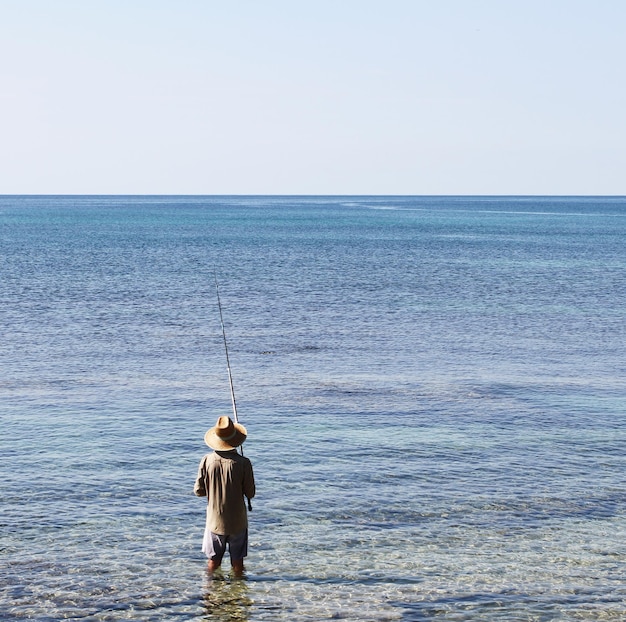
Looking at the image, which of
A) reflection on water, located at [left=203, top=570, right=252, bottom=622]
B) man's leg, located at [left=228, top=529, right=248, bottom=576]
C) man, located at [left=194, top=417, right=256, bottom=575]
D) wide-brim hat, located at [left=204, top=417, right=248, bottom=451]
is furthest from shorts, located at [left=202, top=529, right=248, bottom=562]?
wide-brim hat, located at [left=204, top=417, right=248, bottom=451]

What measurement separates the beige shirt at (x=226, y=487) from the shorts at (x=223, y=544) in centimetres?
19

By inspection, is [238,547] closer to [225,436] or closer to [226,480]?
[226,480]

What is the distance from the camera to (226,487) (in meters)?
9.58

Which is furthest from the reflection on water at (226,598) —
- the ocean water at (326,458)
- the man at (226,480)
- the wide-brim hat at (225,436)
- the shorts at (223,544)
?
the wide-brim hat at (225,436)

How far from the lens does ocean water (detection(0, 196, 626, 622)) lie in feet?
33.2

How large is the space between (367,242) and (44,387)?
251 ft

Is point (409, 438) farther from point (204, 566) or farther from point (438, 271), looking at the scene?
point (438, 271)

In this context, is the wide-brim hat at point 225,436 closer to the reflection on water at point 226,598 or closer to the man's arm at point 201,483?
the man's arm at point 201,483

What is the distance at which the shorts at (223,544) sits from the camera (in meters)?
9.90

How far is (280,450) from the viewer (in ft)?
53.2

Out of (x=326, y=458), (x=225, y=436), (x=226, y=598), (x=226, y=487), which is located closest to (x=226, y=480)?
(x=226, y=487)

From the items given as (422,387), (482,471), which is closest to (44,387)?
(422,387)

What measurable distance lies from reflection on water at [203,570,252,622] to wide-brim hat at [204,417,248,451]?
1.68 meters

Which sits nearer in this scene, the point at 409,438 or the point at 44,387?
the point at 409,438
